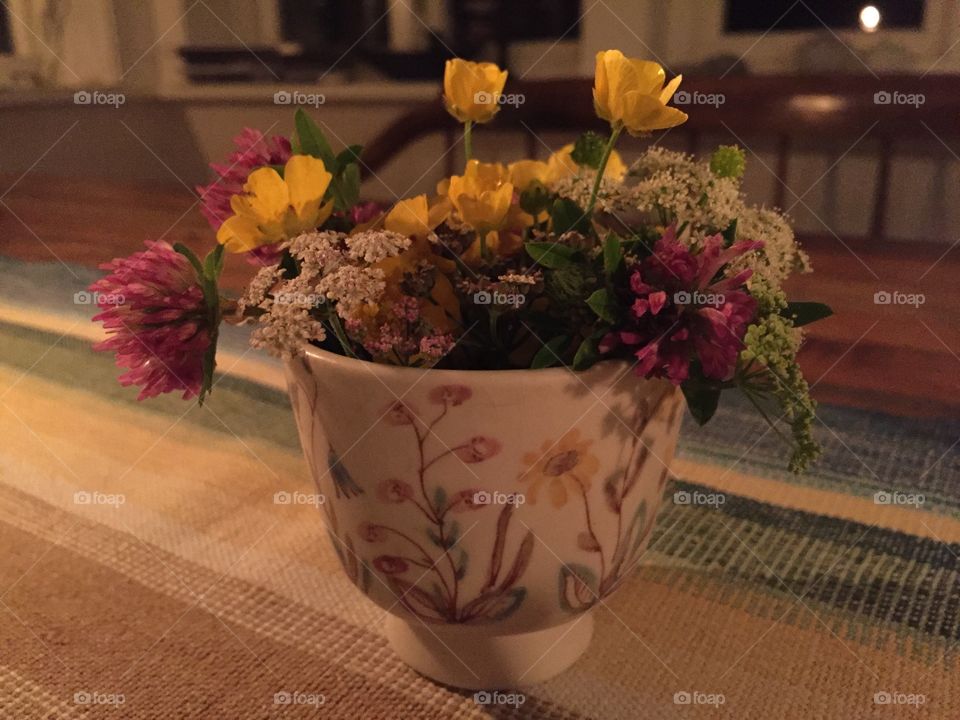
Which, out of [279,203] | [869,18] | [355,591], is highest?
[869,18]

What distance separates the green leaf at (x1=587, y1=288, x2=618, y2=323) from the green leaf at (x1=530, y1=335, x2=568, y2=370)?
21mm

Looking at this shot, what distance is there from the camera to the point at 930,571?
1.51 ft

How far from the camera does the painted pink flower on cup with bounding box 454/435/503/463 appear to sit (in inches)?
12.9

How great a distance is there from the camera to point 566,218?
0.39 meters

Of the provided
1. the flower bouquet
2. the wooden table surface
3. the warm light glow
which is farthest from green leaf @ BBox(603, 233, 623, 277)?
the warm light glow

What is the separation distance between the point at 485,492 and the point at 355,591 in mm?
150

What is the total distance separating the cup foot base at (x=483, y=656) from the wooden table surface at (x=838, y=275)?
0.38 m

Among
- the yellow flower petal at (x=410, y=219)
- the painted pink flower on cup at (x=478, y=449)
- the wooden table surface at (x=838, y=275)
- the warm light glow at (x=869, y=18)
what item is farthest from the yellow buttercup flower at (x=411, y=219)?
the warm light glow at (x=869, y=18)

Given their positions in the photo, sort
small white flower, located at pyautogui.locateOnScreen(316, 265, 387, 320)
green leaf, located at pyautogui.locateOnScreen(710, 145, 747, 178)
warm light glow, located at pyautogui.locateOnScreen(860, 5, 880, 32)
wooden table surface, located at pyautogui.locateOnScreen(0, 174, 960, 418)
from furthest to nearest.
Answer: warm light glow, located at pyautogui.locateOnScreen(860, 5, 880, 32), wooden table surface, located at pyautogui.locateOnScreen(0, 174, 960, 418), green leaf, located at pyautogui.locateOnScreen(710, 145, 747, 178), small white flower, located at pyautogui.locateOnScreen(316, 265, 387, 320)

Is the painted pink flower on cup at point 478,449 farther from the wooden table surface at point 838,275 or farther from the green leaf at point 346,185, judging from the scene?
the wooden table surface at point 838,275

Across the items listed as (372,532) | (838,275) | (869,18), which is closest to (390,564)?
(372,532)

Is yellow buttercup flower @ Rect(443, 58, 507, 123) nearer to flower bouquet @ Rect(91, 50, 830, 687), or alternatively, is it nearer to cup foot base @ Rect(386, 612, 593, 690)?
flower bouquet @ Rect(91, 50, 830, 687)

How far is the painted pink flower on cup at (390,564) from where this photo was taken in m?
0.36

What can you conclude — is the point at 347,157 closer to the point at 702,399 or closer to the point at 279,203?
the point at 279,203
